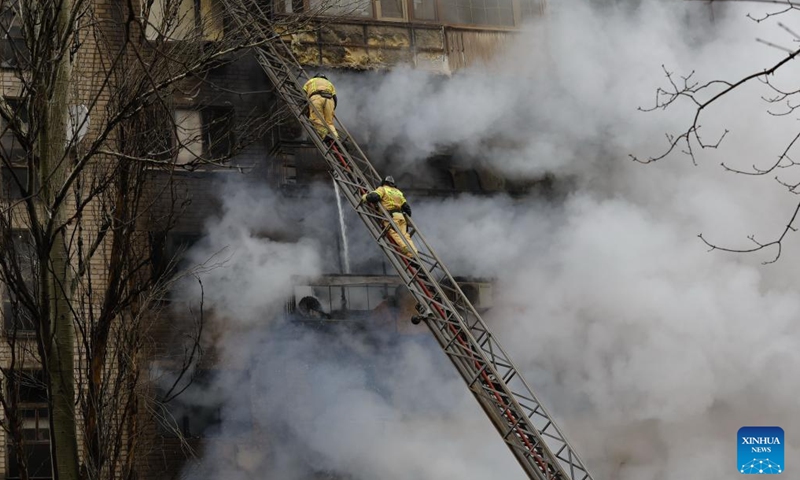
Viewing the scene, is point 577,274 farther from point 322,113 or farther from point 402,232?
point 322,113

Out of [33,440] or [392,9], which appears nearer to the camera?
[33,440]

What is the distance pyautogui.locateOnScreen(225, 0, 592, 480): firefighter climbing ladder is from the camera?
11.9 m

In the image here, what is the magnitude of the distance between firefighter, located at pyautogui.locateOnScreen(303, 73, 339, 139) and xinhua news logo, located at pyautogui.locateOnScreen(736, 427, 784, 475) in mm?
7816

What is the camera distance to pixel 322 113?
14.3 metres

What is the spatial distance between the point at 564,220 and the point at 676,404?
3236 millimetres

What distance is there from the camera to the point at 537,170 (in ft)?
57.7

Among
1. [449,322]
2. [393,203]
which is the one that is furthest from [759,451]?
[393,203]

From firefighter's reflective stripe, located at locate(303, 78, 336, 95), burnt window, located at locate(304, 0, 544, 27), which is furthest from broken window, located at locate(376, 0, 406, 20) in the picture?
firefighter's reflective stripe, located at locate(303, 78, 336, 95)

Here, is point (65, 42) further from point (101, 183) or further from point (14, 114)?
point (101, 183)

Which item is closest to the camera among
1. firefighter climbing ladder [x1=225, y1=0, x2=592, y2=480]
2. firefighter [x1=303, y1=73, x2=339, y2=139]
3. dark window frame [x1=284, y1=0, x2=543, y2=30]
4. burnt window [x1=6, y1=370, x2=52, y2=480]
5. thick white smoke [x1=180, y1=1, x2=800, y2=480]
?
firefighter climbing ladder [x1=225, y1=0, x2=592, y2=480]

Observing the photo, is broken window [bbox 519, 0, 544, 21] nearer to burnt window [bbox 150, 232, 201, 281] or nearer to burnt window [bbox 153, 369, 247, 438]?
burnt window [bbox 150, 232, 201, 281]

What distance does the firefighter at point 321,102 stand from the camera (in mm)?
14312

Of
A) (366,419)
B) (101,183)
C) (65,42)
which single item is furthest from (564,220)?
(65,42)

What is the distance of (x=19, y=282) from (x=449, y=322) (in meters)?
5.86
